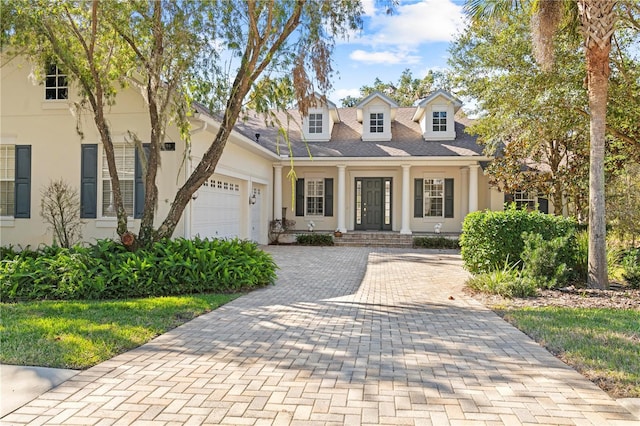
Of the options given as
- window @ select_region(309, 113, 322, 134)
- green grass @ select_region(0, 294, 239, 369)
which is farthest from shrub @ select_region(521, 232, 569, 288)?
window @ select_region(309, 113, 322, 134)

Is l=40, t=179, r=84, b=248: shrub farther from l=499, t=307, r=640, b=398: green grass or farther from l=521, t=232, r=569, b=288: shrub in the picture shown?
l=521, t=232, r=569, b=288: shrub

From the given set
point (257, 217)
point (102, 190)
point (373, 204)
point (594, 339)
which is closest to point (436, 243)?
point (373, 204)

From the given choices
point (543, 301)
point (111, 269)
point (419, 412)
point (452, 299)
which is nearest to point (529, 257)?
point (543, 301)

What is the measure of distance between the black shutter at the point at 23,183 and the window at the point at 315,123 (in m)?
11.4

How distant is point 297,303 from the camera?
719 cm

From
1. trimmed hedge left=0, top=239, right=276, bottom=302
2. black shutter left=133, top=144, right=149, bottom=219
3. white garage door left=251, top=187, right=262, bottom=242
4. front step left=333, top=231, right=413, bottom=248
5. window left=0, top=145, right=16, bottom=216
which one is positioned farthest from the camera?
front step left=333, top=231, right=413, bottom=248

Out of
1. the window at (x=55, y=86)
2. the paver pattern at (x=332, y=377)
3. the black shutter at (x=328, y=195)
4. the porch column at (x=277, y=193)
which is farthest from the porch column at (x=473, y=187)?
the window at (x=55, y=86)

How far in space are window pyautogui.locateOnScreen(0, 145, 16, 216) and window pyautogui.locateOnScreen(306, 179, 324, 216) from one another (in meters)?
11.2

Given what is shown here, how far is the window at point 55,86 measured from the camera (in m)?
11.6

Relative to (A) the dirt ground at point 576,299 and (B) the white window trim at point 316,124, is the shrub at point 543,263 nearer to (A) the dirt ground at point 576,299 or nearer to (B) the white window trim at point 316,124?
(A) the dirt ground at point 576,299

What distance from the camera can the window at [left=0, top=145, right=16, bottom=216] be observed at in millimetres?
11750

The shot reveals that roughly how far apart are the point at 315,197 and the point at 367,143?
10.9 ft

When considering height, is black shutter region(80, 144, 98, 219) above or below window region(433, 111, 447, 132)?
below

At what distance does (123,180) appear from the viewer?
36.6 feet
